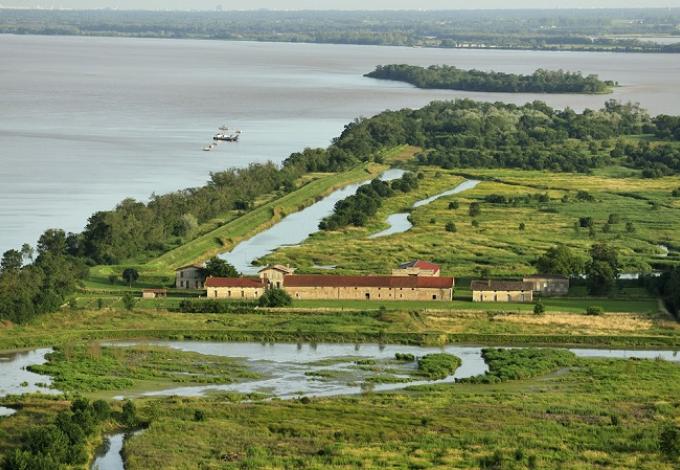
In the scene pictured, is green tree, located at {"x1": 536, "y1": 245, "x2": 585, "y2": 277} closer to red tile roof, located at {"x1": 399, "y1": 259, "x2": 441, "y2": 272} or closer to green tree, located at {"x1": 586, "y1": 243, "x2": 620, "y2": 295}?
green tree, located at {"x1": 586, "y1": 243, "x2": 620, "y2": 295}

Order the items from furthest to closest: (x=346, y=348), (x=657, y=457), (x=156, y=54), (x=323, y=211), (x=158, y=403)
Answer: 1. (x=156, y=54)
2. (x=323, y=211)
3. (x=346, y=348)
4. (x=158, y=403)
5. (x=657, y=457)

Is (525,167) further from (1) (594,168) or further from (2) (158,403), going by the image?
(2) (158,403)

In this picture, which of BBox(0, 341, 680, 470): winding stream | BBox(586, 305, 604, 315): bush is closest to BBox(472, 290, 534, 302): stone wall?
BBox(586, 305, 604, 315): bush

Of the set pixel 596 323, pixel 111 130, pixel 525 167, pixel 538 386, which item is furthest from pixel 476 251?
pixel 111 130

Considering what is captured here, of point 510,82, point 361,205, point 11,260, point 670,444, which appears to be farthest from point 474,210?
point 510,82

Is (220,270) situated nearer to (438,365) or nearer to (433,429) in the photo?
(438,365)
